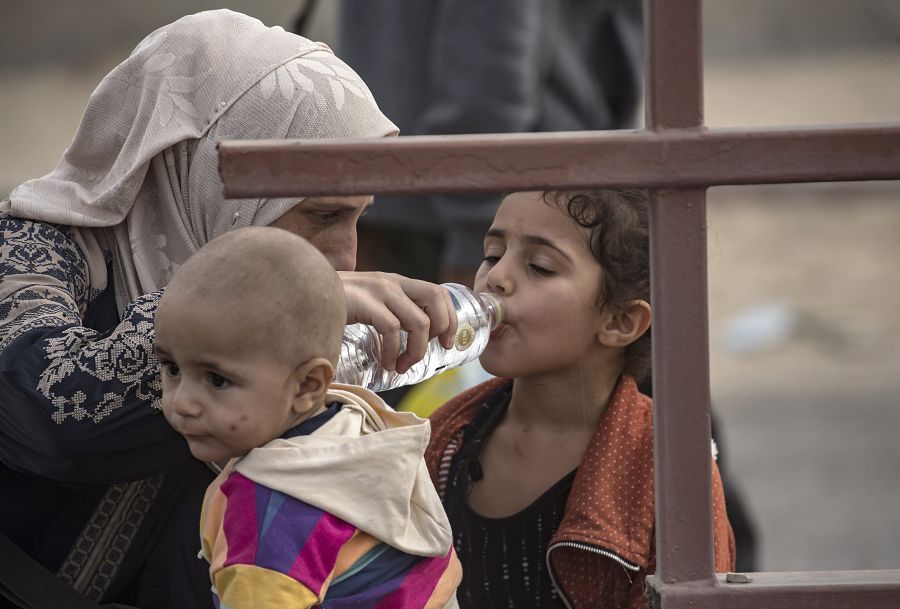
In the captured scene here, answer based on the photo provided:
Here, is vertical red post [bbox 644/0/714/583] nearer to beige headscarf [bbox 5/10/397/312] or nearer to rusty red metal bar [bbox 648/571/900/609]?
rusty red metal bar [bbox 648/571/900/609]

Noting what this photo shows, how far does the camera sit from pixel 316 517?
4.96 feet

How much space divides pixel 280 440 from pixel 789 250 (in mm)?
9070

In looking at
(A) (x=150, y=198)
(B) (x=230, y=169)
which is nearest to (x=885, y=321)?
(A) (x=150, y=198)

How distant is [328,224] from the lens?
207cm

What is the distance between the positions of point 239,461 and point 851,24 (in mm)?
16126

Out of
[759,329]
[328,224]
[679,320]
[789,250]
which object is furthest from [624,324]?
[789,250]

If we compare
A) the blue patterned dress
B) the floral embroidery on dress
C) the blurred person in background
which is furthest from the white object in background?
the floral embroidery on dress

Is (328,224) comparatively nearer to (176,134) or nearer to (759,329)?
(176,134)

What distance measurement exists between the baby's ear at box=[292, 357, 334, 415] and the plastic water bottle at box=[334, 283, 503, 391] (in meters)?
0.35

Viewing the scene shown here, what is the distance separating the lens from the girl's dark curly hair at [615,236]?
2.18m

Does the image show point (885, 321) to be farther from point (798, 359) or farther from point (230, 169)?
point (230, 169)

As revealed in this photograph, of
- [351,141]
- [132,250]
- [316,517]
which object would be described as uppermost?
[351,141]

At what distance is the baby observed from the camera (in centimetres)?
149

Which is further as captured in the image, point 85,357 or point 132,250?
point 132,250
